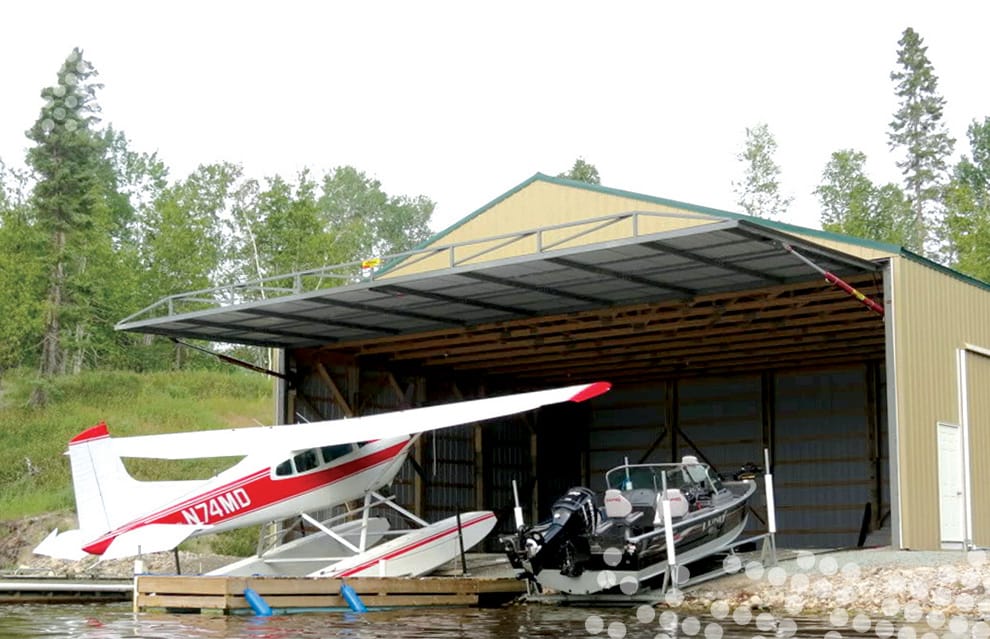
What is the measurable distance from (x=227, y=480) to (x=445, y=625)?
4.64 m

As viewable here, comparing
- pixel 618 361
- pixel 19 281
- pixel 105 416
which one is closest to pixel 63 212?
pixel 19 281

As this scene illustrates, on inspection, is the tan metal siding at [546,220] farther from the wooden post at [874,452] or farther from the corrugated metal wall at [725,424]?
A: the corrugated metal wall at [725,424]

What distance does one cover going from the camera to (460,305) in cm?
2122

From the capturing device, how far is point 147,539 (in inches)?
612

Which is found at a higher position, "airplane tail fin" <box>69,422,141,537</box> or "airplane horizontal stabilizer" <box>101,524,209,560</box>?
"airplane tail fin" <box>69,422,141,537</box>

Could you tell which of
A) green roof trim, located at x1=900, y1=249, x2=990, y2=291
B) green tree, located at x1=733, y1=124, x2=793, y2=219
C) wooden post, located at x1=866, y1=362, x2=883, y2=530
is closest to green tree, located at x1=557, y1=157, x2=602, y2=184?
green tree, located at x1=733, y1=124, x2=793, y2=219

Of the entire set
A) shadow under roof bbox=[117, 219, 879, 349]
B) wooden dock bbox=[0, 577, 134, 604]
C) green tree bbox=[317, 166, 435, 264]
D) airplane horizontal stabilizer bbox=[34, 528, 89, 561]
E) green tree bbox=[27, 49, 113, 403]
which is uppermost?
green tree bbox=[317, 166, 435, 264]

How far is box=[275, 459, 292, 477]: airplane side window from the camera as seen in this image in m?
17.2

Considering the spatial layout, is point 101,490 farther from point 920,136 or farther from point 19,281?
point 920,136

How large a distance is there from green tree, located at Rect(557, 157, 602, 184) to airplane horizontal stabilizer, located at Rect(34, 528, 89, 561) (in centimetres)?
5268

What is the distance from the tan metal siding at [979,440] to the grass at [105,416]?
22.3 meters

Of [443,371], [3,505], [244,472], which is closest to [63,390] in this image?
[3,505]

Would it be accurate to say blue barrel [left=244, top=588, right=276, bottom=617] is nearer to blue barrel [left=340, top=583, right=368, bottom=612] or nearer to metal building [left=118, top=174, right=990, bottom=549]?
blue barrel [left=340, top=583, right=368, bottom=612]

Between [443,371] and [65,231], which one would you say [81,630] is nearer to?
[443,371]
